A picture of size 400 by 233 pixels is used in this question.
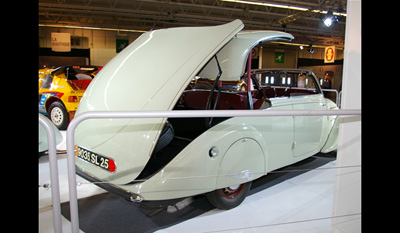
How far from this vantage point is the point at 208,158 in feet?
8.46

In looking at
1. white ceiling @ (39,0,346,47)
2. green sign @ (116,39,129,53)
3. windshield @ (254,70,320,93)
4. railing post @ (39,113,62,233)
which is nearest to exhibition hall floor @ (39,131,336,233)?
railing post @ (39,113,62,233)

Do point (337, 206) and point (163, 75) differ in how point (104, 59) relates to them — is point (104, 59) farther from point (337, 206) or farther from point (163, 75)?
point (337, 206)

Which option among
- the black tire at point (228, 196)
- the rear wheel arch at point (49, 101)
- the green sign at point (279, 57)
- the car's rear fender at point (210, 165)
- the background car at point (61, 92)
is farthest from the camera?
the green sign at point (279, 57)

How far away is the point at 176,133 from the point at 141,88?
1.11 m

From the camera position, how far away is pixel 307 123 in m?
3.86

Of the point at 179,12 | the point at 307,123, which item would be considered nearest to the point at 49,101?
the point at 307,123

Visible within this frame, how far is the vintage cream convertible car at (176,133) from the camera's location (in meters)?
2.47

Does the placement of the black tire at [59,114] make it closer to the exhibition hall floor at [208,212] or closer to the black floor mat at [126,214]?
the exhibition hall floor at [208,212]

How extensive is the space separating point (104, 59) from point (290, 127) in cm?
1692

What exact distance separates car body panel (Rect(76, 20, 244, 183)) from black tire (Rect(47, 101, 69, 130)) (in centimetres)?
447

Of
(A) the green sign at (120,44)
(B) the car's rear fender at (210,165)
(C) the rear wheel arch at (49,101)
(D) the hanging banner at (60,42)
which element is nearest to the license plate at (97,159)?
(B) the car's rear fender at (210,165)

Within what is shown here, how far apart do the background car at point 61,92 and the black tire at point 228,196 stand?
5283 mm

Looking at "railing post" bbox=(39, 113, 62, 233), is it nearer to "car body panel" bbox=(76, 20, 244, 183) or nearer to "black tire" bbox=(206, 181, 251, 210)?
"car body panel" bbox=(76, 20, 244, 183)
